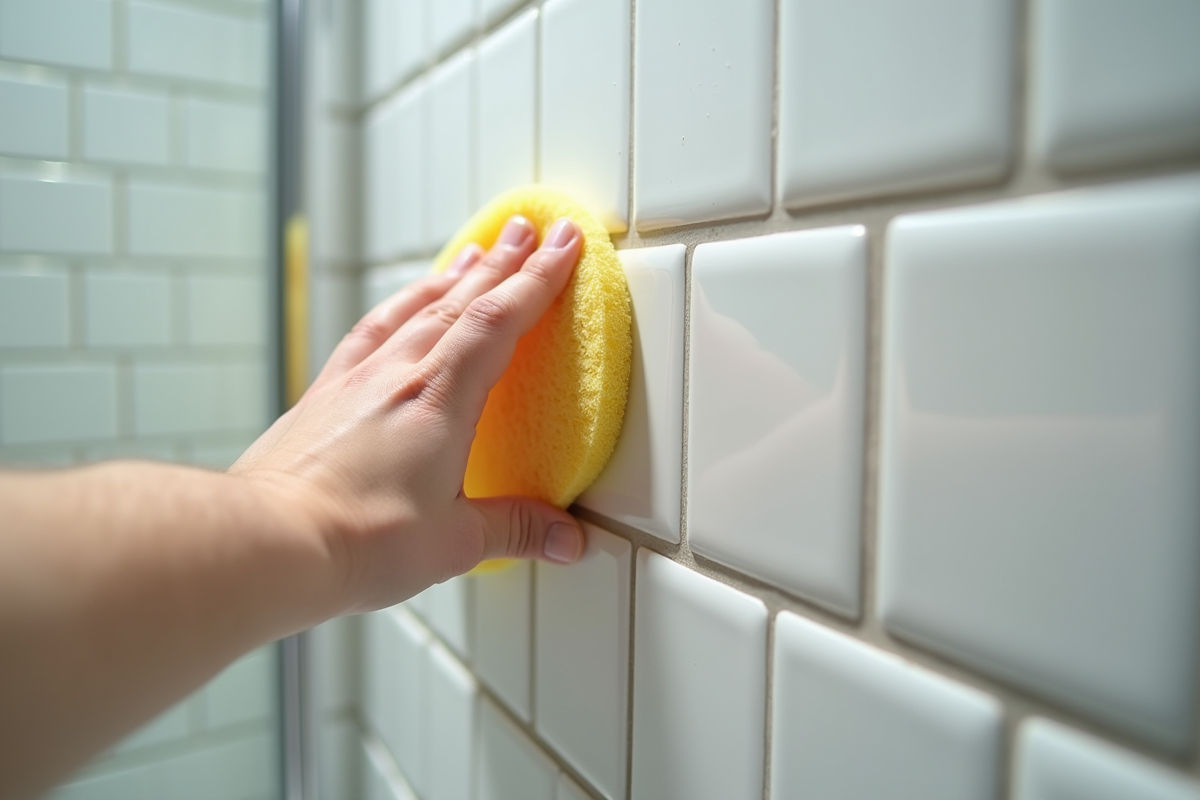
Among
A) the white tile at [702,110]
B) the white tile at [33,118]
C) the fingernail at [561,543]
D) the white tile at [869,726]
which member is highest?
the white tile at [33,118]

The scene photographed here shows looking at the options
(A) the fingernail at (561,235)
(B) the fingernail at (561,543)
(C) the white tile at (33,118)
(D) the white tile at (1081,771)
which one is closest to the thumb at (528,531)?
(B) the fingernail at (561,543)

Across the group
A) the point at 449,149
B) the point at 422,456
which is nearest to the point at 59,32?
the point at 449,149

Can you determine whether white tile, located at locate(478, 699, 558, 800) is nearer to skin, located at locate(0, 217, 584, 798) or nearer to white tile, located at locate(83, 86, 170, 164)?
skin, located at locate(0, 217, 584, 798)

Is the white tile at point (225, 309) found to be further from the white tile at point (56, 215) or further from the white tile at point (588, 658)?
the white tile at point (588, 658)

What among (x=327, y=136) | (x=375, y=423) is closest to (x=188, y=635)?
(x=375, y=423)

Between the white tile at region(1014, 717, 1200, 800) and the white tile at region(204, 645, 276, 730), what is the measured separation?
0.86 meters

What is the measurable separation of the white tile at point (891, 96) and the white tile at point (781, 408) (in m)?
0.03

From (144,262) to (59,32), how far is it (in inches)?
9.4

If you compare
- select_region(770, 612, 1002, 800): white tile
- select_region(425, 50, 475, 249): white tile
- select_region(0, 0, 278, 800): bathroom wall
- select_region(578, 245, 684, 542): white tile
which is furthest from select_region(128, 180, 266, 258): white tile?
select_region(770, 612, 1002, 800): white tile

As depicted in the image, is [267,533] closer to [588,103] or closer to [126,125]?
[588,103]

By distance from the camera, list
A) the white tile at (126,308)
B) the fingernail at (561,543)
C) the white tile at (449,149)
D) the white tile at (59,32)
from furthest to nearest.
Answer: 1. the white tile at (126,308)
2. the white tile at (59,32)
3. the white tile at (449,149)
4. the fingernail at (561,543)

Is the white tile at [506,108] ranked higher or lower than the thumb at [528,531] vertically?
higher

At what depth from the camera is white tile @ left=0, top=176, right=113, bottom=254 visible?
0.74 metres

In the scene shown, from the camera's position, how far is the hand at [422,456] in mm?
360
